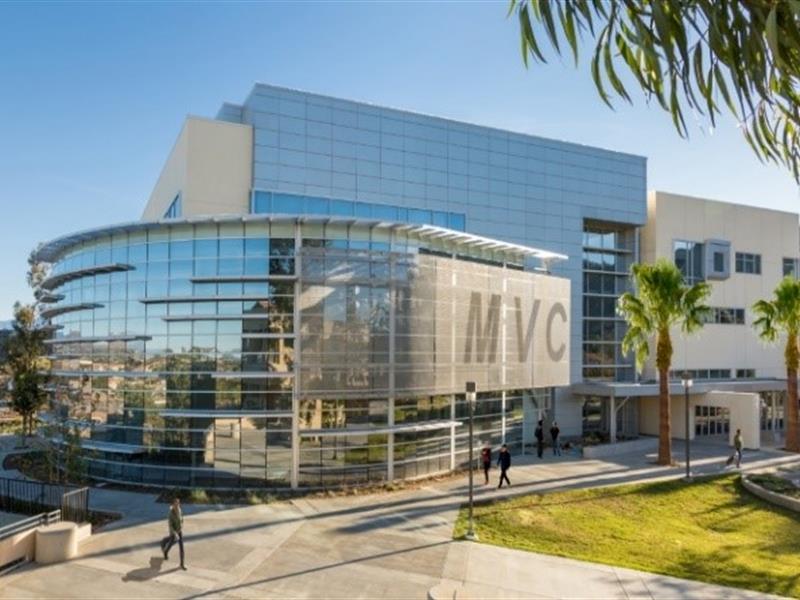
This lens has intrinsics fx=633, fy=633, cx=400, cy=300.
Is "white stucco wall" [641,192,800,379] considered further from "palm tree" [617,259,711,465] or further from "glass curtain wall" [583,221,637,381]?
"palm tree" [617,259,711,465]

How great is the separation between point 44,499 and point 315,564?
10.3m

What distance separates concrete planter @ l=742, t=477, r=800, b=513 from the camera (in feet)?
74.4

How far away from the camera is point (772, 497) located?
2373cm

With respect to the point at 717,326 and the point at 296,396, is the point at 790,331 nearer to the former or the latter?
the point at 717,326

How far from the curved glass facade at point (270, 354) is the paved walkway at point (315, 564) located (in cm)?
290

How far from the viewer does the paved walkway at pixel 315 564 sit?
13.5 metres

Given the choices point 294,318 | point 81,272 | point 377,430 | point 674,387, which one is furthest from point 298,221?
point 674,387

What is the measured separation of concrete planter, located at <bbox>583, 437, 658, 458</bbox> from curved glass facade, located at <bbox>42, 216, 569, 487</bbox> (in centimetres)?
889

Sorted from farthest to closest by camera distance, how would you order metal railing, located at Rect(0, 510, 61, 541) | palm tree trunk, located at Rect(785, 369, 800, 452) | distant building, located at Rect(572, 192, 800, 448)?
distant building, located at Rect(572, 192, 800, 448)
palm tree trunk, located at Rect(785, 369, 800, 452)
metal railing, located at Rect(0, 510, 61, 541)

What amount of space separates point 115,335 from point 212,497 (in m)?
8.49

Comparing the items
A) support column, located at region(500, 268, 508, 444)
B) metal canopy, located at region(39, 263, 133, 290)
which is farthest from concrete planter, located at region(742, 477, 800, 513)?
metal canopy, located at region(39, 263, 133, 290)

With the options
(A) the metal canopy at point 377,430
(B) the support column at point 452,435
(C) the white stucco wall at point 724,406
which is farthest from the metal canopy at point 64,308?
(C) the white stucco wall at point 724,406

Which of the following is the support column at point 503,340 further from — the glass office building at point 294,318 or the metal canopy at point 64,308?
the metal canopy at point 64,308

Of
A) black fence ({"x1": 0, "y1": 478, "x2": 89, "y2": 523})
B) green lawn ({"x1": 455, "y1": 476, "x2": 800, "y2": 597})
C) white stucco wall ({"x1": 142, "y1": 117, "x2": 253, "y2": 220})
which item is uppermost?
white stucco wall ({"x1": 142, "y1": 117, "x2": 253, "y2": 220})
